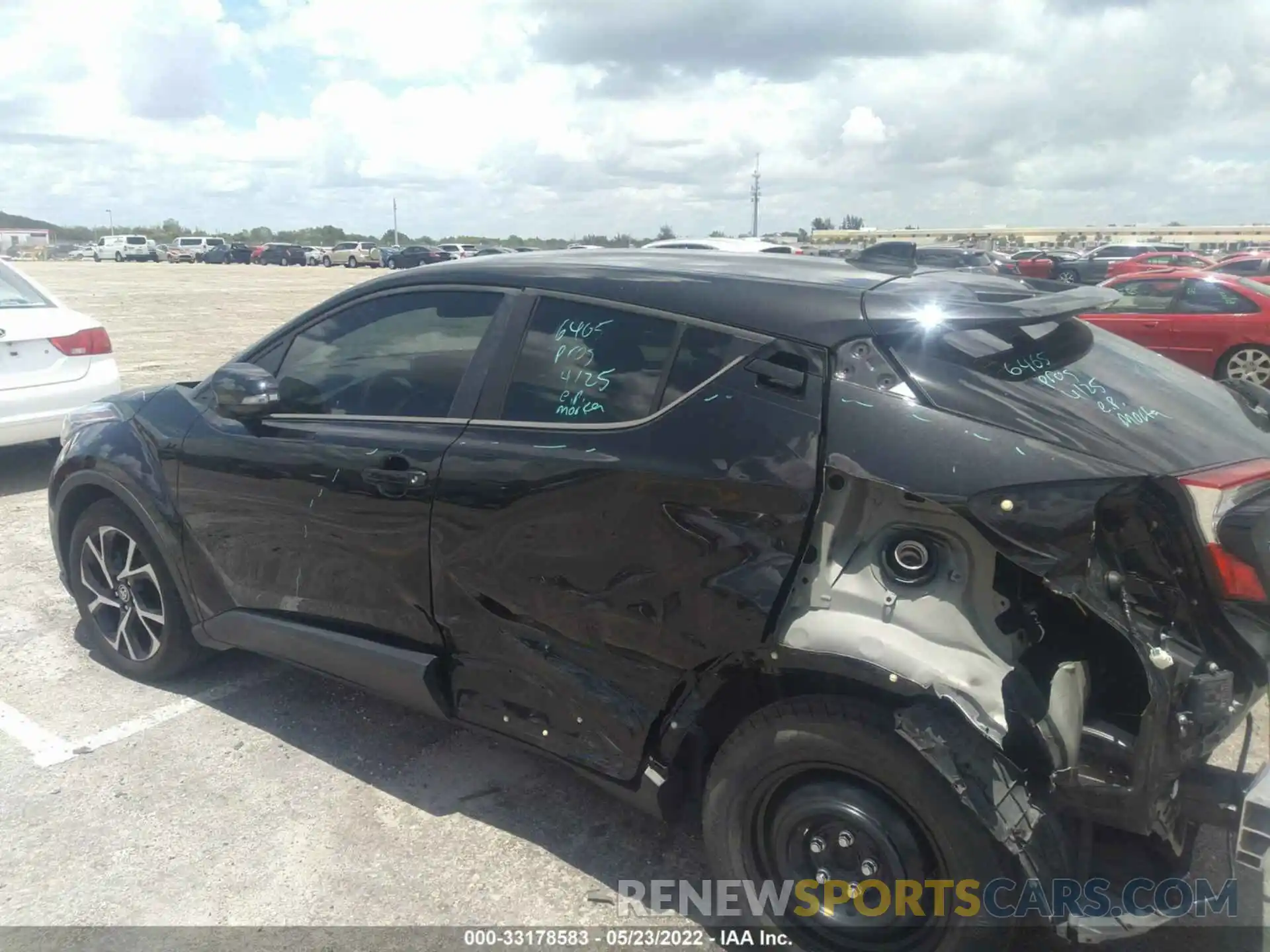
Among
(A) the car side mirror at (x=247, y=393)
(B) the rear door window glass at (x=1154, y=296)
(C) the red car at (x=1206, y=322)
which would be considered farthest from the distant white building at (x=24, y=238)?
(A) the car side mirror at (x=247, y=393)

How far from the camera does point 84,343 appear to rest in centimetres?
683

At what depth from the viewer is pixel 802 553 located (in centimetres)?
231

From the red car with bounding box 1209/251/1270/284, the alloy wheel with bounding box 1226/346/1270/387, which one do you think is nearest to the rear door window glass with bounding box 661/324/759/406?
the alloy wheel with bounding box 1226/346/1270/387

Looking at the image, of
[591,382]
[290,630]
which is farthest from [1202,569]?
[290,630]

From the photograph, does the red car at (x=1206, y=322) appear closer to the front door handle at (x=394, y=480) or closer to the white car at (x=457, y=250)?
the front door handle at (x=394, y=480)

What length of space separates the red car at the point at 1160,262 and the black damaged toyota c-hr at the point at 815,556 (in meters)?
25.5

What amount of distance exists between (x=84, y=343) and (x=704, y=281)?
5827 millimetres

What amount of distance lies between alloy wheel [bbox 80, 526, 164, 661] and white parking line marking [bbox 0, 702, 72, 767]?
432 millimetres

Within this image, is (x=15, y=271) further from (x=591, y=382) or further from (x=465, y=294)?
(x=591, y=382)

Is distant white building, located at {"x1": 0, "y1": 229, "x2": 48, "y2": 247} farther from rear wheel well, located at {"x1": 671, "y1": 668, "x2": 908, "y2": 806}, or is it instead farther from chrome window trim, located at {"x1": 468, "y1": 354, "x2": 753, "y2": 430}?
rear wheel well, located at {"x1": 671, "y1": 668, "x2": 908, "y2": 806}

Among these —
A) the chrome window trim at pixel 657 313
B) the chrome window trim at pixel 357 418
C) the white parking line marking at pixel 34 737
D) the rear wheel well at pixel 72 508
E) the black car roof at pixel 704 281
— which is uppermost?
the black car roof at pixel 704 281

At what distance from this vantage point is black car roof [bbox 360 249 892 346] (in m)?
2.44

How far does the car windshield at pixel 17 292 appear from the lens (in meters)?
6.76

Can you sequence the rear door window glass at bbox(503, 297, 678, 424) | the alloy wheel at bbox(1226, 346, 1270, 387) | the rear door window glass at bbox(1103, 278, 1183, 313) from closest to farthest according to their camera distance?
the rear door window glass at bbox(503, 297, 678, 424) → the alloy wheel at bbox(1226, 346, 1270, 387) → the rear door window glass at bbox(1103, 278, 1183, 313)
